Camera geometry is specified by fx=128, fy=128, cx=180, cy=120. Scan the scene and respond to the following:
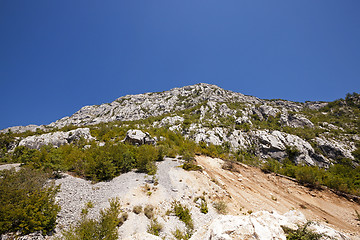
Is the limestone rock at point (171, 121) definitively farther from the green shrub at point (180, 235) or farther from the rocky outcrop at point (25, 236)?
the rocky outcrop at point (25, 236)

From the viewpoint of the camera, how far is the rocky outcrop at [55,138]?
1825cm

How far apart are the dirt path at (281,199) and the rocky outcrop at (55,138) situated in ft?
67.3

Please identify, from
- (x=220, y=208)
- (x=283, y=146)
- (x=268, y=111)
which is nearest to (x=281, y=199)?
(x=220, y=208)

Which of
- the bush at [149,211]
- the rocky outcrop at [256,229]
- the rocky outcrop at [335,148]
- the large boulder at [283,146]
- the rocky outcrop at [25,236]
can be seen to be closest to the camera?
the rocky outcrop at [256,229]

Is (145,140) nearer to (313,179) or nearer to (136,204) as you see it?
(136,204)

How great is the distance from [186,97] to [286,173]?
59230 millimetres

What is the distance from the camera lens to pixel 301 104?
76.9 metres

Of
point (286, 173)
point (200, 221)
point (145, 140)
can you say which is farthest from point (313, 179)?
point (145, 140)

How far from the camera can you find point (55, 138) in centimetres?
1992

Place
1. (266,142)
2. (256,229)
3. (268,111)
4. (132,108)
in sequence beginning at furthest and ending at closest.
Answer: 1. (132,108)
2. (268,111)
3. (266,142)
4. (256,229)

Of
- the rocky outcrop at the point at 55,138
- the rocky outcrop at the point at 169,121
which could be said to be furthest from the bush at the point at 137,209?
the rocky outcrop at the point at 169,121

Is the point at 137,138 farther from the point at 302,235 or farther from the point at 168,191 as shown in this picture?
the point at 302,235

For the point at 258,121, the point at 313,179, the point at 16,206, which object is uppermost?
the point at 258,121

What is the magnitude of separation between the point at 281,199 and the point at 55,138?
31.7 m
